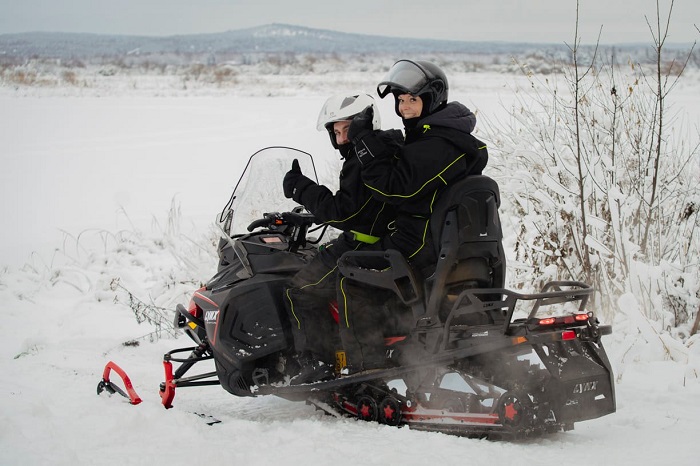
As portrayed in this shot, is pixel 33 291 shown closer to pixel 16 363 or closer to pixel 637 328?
pixel 16 363

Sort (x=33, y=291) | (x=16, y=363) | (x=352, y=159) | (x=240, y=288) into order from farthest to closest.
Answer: (x=33, y=291)
(x=16, y=363)
(x=240, y=288)
(x=352, y=159)

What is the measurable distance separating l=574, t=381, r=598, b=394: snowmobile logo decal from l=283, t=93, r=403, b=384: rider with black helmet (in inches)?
54.5

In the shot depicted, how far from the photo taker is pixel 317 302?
14.7ft

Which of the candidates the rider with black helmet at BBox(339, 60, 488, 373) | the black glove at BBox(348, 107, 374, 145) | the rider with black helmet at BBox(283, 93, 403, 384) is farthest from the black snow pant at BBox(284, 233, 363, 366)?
the black glove at BBox(348, 107, 374, 145)

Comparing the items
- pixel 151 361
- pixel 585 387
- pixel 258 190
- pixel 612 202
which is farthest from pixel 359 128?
pixel 151 361

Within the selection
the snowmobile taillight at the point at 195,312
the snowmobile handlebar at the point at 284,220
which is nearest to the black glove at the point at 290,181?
the snowmobile handlebar at the point at 284,220

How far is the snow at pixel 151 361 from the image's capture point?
141 inches

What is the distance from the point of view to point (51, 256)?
32.7ft

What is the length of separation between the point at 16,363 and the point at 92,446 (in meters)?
2.43

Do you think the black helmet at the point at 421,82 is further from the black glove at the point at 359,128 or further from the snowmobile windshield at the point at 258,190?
the snowmobile windshield at the point at 258,190

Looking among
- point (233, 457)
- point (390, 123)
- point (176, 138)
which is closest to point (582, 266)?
point (233, 457)

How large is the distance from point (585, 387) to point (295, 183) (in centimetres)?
198

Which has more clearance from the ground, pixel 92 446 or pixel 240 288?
pixel 240 288

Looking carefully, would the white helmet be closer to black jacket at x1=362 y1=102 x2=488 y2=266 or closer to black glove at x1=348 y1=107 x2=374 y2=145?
black glove at x1=348 y1=107 x2=374 y2=145
